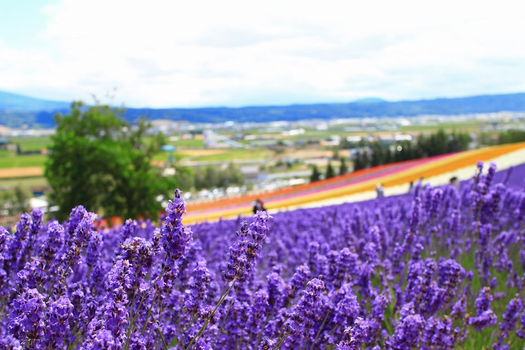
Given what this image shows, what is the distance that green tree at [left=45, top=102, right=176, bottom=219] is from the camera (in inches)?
938

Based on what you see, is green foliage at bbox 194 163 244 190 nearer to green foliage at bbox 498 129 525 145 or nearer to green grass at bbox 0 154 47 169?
Result: green grass at bbox 0 154 47 169

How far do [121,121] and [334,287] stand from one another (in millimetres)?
26695

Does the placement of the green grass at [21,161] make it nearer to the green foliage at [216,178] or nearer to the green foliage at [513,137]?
the green foliage at [216,178]

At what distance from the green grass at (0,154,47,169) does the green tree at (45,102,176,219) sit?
101 m

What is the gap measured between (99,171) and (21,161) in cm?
11893

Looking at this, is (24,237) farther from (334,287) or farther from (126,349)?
(334,287)

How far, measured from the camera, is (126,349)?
2.30 meters

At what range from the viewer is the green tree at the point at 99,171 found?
23828 millimetres

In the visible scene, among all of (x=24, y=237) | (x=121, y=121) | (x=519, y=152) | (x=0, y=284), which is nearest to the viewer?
(x=0, y=284)

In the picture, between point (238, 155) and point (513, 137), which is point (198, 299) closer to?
point (513, 137)

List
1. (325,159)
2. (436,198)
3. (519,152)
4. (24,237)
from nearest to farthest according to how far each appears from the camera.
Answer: (24,237), (436,198), (519,152), (325,159)

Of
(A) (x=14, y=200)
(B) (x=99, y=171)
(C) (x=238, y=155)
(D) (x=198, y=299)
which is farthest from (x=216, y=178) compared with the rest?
(D) (x=198, y=299)

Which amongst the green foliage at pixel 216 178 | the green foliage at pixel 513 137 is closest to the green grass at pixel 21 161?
the green foliage at pixel 216 178

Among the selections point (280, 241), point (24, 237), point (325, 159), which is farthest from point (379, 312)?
point (325, 159)
